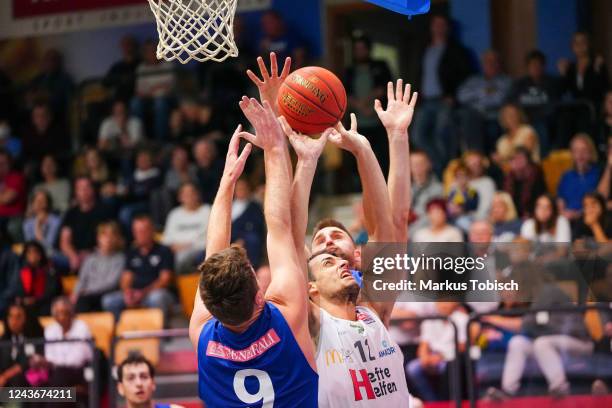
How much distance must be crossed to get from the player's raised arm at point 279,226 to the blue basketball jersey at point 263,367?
0.07 meters

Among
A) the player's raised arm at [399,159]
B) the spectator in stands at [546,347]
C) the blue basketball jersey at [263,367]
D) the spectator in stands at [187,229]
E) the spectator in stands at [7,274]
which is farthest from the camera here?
the spectator in stands at [7,274]

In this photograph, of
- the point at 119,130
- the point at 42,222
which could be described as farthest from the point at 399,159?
the point at 119,130

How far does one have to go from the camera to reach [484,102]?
1160 centimetres

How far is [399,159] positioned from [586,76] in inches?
251

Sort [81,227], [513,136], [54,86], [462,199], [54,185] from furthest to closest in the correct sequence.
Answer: [54,86], [54,185], [81,227], [513,136], [462,199]

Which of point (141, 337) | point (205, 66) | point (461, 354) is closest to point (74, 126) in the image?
point (205, 66)

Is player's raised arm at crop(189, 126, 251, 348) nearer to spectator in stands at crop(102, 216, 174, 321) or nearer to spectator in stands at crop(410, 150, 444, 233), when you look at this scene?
spectator in stands at crop(102, 216, 174, 321)

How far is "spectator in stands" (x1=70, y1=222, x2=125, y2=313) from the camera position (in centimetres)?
1066

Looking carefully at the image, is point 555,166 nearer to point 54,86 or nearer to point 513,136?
point 513,136

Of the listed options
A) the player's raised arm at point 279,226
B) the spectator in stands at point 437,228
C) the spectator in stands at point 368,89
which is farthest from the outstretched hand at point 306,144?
the spectator in stands at point 368,89

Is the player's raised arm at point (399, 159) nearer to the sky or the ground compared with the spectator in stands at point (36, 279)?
nearer to the sky

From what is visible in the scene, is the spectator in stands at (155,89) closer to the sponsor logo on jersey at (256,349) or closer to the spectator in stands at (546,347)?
the spectator in stands at (546,347)

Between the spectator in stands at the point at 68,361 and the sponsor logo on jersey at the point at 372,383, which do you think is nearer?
the sponsor logo on jersey at the point at 372,383

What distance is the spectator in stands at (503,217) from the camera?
379 inches
